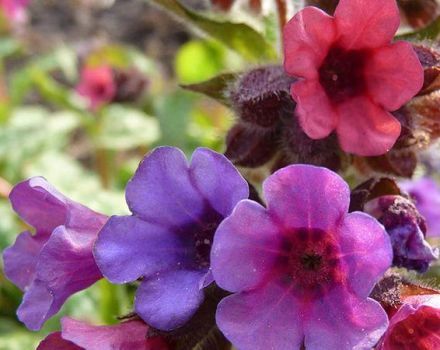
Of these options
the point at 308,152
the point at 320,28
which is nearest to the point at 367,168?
the point at 308,152

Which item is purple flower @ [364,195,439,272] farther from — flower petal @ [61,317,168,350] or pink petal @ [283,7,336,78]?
flower petal @ [61,317,168,350]

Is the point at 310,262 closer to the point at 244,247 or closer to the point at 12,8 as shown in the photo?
the point at 244,247

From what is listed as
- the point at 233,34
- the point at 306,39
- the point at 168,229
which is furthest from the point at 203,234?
the point at 233,34

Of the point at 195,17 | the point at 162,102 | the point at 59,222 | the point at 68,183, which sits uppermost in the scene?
the point at 195,17

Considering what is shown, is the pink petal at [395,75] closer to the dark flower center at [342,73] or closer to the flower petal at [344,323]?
the dark flower center at [342,73]

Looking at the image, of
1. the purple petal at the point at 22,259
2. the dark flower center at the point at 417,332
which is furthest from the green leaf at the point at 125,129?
the dark flower center at the point at 417,332

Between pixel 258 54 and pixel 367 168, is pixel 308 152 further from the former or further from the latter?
pixel 258 54

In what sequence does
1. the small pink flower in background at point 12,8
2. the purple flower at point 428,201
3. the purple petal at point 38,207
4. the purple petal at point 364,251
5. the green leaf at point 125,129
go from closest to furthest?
the purple petal at point 364,251, the purple petal at point 38,207, the purple flower at point 428,201, the green leaf at point 125,129, the small pink flower in background at point 12,8
